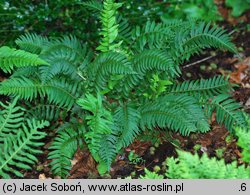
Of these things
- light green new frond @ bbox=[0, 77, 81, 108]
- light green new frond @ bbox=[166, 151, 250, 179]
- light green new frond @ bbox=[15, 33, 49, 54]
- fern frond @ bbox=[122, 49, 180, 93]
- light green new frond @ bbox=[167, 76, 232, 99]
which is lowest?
light green new frond @ bbox=[166, 151, 250, 179]

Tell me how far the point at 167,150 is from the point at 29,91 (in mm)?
1344

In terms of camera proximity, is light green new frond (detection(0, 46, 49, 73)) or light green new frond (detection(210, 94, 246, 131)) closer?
light green new frond (detection(0, 46, 49, 73))

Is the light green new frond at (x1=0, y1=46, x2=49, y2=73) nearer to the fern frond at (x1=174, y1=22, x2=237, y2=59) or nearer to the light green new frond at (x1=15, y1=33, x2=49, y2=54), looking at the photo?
the light green new frond at (x1=15, y1=33, x2=49, y2=54)

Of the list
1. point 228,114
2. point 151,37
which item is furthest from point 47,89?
point 228,114

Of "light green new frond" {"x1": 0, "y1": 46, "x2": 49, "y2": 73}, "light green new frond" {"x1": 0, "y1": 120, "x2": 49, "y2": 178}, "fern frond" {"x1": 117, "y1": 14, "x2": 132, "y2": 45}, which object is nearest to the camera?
"light green new frond" {"x1": 0, "y1": 46, "x2": 49, "y2": 73}

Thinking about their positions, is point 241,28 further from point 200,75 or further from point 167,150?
point 167,150

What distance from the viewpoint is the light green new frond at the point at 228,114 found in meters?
4.15

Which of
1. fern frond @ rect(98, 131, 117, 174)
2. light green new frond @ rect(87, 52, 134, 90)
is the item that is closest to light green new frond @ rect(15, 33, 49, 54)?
light green new frond @ rect(87, 52, 134, 90)

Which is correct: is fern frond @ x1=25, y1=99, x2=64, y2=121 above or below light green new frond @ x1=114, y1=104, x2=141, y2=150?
above

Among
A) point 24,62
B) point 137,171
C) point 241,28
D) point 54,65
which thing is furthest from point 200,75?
point 24,62

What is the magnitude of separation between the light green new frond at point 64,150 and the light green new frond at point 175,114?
59cm

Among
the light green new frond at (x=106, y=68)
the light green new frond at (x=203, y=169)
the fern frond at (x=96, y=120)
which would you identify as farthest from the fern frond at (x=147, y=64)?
the light green new frond at (x=203, y=169)

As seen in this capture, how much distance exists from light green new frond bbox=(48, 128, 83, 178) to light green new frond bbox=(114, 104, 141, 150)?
1.15 ft

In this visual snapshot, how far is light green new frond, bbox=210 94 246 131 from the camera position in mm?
4152
